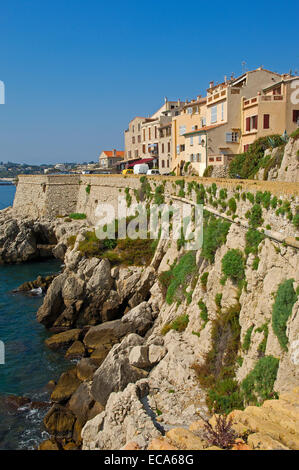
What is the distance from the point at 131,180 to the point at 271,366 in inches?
1085

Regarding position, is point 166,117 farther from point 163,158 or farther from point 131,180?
point 131,180

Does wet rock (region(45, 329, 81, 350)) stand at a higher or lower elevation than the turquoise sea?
higher

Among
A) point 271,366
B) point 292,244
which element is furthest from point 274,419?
point 292,244

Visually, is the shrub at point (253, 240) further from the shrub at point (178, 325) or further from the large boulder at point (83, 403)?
the large boulder at point (83, 403)

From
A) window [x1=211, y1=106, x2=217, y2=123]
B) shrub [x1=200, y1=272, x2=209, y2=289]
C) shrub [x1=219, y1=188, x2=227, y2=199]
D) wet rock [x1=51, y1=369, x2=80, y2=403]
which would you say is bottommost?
wet rock [x1=51, y1=369, x2=80, y2=403]

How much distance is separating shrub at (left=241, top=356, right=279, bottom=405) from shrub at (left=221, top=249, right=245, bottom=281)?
438 cm

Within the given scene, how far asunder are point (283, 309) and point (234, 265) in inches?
174

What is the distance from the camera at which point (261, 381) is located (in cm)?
1266

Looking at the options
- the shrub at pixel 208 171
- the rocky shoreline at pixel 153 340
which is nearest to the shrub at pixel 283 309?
the rocky shoreline at pixel 153 340

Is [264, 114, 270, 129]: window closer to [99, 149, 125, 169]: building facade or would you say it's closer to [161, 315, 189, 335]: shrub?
[161, 315, 189, 335]: shrub

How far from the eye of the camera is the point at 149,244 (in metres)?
30.0

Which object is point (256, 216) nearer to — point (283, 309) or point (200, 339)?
point (283, 309)

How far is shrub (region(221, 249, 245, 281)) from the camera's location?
16.7m

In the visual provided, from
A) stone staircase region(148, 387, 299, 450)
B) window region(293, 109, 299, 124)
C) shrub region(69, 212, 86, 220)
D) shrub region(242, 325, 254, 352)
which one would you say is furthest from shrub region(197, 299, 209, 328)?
shrub region(69, 212, 86, 220)
